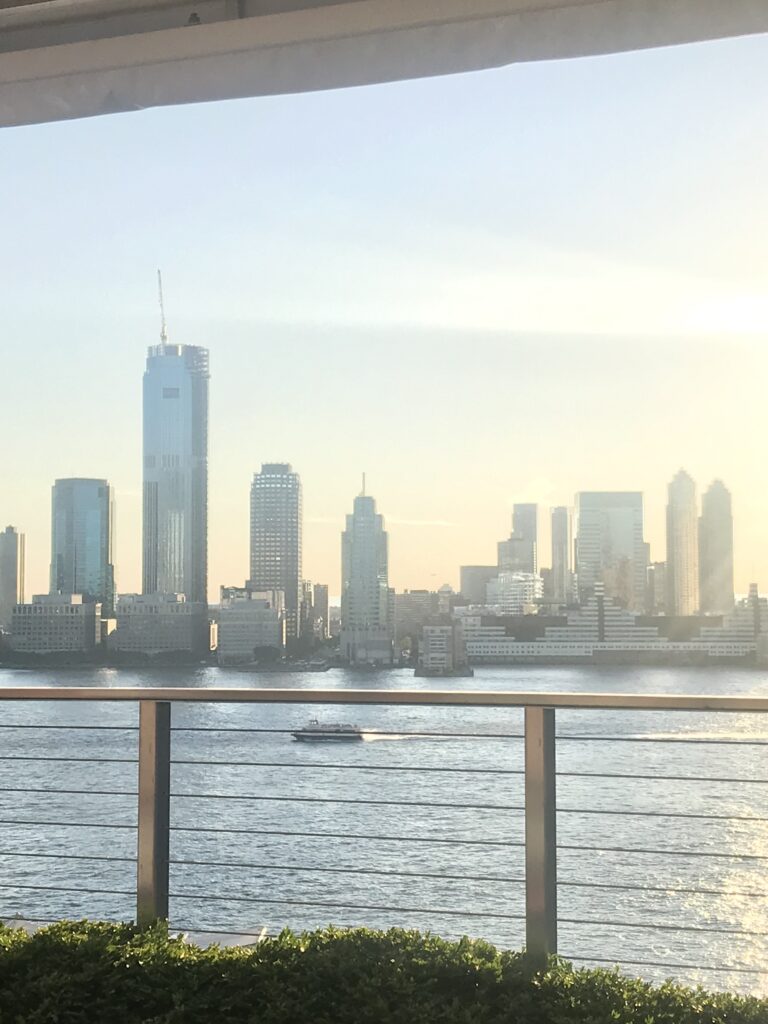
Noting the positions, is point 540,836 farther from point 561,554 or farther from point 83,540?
point 83,540

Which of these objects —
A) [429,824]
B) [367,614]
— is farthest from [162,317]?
[429,824]

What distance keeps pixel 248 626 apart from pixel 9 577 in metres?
5.60

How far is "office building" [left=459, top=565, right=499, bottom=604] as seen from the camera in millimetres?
27716

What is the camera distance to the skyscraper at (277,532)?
29.8m

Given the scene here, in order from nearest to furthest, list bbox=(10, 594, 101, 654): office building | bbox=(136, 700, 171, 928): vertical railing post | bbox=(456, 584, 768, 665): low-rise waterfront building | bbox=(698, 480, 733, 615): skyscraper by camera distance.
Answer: bbox=(136, 700, 171, 928): vertical railing post, bbox=(456, 584, 768, 665): low-rise waterfront building, bbox=(698, 480, 733, 615): skyscraper, bbox=(10, 594, 101, 654): office building

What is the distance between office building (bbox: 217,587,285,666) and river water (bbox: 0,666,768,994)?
0.57 metres

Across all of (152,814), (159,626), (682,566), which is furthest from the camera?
(159,626)

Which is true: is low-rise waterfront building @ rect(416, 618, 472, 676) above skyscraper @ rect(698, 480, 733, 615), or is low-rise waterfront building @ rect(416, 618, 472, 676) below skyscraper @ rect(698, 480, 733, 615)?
below

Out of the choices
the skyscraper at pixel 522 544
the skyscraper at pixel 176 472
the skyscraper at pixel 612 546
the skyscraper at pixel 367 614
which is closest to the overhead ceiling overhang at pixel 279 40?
the skyscraper at pixel 612 546

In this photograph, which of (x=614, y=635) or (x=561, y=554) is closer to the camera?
(x=614, y=635)

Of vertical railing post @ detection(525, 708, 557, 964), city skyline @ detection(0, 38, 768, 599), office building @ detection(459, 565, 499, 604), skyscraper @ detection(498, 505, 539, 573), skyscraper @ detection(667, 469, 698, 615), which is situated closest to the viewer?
vertical railing post @ detection(525, 708, 557, 964)

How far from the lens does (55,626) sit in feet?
81.5

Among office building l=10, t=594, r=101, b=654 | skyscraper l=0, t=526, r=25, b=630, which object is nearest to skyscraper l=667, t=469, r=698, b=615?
office building l=10, t=594, r=101, b=654

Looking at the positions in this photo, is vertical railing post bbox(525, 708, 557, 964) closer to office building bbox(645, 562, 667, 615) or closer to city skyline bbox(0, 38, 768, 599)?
office building bbox(645, 562, 667, 615)
